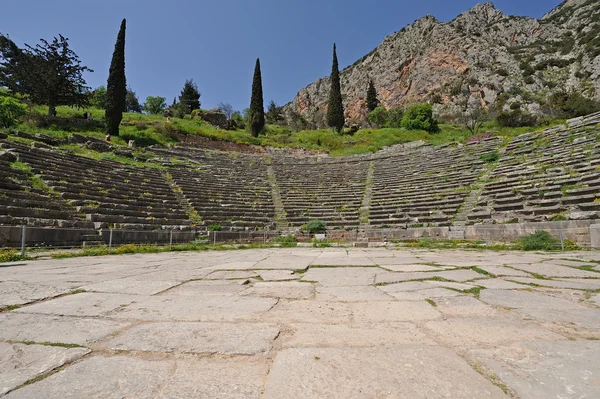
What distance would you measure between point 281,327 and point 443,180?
16824 mm

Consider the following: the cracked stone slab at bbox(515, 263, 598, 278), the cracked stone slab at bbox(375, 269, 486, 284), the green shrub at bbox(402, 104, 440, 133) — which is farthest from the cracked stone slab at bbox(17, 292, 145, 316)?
the green shrub at bbox(402, 104, 440, 133)

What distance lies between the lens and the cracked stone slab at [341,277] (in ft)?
10.6

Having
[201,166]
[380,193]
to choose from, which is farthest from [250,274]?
[201,166]

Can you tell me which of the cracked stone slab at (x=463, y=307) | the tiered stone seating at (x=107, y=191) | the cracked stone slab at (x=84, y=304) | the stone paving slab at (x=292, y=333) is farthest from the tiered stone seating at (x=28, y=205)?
the cracked stone slab at (x=463, y=307)

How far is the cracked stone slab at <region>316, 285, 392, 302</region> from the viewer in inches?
97.9

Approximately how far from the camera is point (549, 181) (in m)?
11.6

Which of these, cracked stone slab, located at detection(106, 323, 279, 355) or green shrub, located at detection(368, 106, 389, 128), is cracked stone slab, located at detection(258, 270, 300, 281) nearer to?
cracked stone slab, located at detection(106, 323, 279, 355)

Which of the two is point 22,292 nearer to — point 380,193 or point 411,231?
point 411,231

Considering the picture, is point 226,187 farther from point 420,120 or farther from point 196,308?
point 420,120

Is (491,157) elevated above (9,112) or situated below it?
below

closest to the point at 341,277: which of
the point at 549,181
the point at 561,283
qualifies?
the point at 561,283

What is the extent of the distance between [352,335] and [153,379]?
100 centimetres

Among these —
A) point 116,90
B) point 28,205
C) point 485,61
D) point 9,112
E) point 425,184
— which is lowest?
point 28,205

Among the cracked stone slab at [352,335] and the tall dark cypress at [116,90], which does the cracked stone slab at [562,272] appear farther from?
the tall dark cypress at [116,90]
